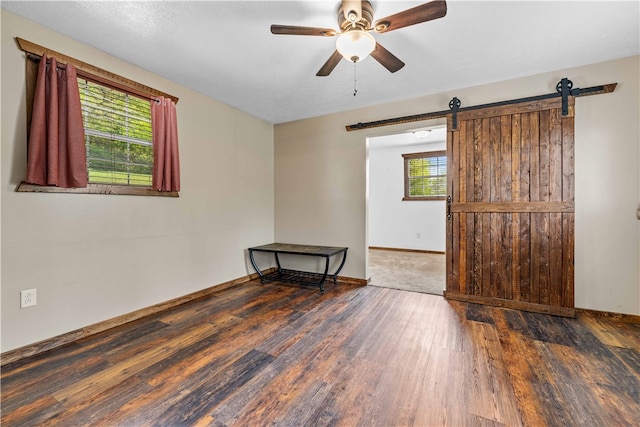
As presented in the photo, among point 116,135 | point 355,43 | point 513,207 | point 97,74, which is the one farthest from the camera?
point 513,207

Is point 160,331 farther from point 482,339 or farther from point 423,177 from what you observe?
point 423,177

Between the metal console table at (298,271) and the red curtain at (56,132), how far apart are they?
2.28 meters

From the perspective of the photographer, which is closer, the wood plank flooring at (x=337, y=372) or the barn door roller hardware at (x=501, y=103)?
the wood plank flooring at (x=337, y=372)

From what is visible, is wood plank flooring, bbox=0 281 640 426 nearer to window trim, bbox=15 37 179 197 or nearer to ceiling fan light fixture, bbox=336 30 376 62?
window trim, bbox=15 37 179 197

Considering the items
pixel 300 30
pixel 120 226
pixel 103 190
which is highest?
pixel 300 30

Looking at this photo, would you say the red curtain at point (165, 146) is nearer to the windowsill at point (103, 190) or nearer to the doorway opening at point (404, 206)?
the windowsill at point (103, 190)

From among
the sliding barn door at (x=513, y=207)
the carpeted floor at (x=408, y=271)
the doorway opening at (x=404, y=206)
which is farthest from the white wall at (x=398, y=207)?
the sliding barn door at (x=513, y=207)

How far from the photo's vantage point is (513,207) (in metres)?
3.03

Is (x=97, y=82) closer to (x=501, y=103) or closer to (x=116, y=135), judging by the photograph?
(x=116, y=135)

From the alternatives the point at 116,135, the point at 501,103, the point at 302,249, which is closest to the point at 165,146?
the point at 116,135

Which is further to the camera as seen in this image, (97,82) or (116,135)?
(116,135)

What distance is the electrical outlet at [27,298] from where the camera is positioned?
80.1 inches

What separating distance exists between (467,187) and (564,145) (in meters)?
0.96

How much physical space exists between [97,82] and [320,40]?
2.02 metres
